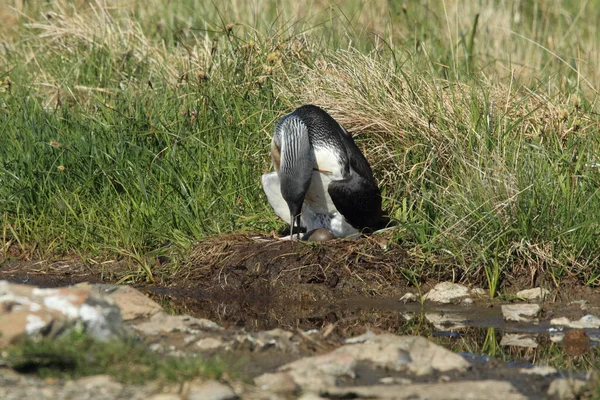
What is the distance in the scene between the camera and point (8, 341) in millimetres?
3893

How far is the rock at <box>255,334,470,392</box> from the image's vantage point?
3.80 m

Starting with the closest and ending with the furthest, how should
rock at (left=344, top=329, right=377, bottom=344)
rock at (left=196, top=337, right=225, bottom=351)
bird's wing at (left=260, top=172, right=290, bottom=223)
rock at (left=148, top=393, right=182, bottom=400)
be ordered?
rock at (left=148, top=393, right=182, bottom=400) → rock at (left=196, top=337, right=225, bottom=351) → rock at (left=344, top=329, right=377, bottom=344) → bird's wing at (left=260, top=172, right=290, bottom=223)

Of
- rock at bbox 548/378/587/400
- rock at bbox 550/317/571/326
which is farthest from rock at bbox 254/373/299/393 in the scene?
rock at bbox 550/317/571/326

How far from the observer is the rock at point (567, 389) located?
12.2 feet

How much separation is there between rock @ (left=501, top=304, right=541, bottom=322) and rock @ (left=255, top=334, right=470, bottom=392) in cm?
127

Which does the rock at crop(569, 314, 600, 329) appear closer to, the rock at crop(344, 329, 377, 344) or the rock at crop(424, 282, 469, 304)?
the rock at crop(424, 282, 469, 304)

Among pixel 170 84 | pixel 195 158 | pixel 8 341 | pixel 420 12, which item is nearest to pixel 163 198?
pixel 195 158

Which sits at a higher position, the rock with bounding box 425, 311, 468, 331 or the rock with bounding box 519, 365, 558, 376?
the rock with bounding box 519, 365, 558, 376

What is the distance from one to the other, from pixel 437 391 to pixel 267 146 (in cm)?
377

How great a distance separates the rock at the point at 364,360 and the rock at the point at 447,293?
1497 mm

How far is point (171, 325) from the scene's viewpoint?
15.1ft

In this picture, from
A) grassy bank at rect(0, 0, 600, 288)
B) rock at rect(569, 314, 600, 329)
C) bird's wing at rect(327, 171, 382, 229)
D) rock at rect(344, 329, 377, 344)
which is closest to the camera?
rock at rect(344, 329, 377, 344)

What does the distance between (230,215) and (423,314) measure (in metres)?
1.79

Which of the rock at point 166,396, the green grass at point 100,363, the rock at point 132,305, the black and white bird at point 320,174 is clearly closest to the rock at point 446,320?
the black and white bird at point 320,174
